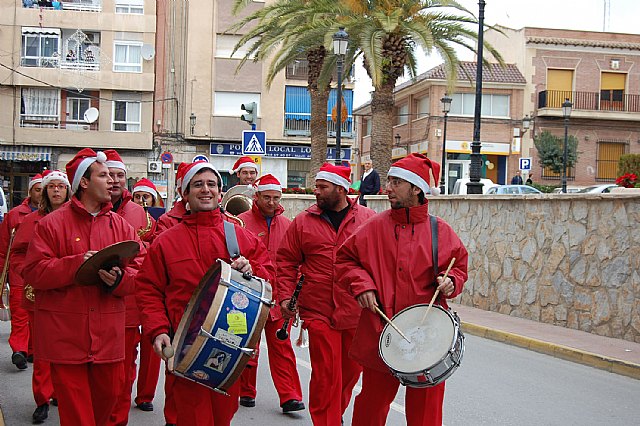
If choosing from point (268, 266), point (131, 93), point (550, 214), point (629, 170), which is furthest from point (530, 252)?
point (131, 93)

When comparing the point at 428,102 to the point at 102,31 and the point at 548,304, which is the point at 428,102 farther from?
the point at 548,304

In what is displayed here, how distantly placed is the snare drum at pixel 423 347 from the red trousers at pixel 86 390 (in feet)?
5.76

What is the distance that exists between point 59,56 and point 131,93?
4.07m

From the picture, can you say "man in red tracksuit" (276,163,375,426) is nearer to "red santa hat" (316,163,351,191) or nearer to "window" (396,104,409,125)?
"red santa hat" (316,163,351,191)

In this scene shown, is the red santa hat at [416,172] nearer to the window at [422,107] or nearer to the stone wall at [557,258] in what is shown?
the stone wall at [557,258]

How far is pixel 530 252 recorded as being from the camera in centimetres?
1373

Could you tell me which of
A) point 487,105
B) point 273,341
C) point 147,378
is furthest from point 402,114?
point 147,378

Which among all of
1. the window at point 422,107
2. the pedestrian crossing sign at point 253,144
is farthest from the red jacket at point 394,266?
the window at point 422,107

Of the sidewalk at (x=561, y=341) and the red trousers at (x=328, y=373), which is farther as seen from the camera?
the sidewalk at (x=561, y=341)

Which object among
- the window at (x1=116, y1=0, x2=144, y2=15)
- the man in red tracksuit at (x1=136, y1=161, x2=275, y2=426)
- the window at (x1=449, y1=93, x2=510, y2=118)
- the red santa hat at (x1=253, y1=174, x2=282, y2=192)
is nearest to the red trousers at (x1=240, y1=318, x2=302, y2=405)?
the red santa hat at (x1=253, y1=174, x2=282, y2=192)

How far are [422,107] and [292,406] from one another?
142 feet

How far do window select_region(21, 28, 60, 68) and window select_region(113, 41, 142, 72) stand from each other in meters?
3.00

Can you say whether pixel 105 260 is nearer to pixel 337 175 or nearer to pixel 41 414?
pixel 337 175

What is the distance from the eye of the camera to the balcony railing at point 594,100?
46781 mm
